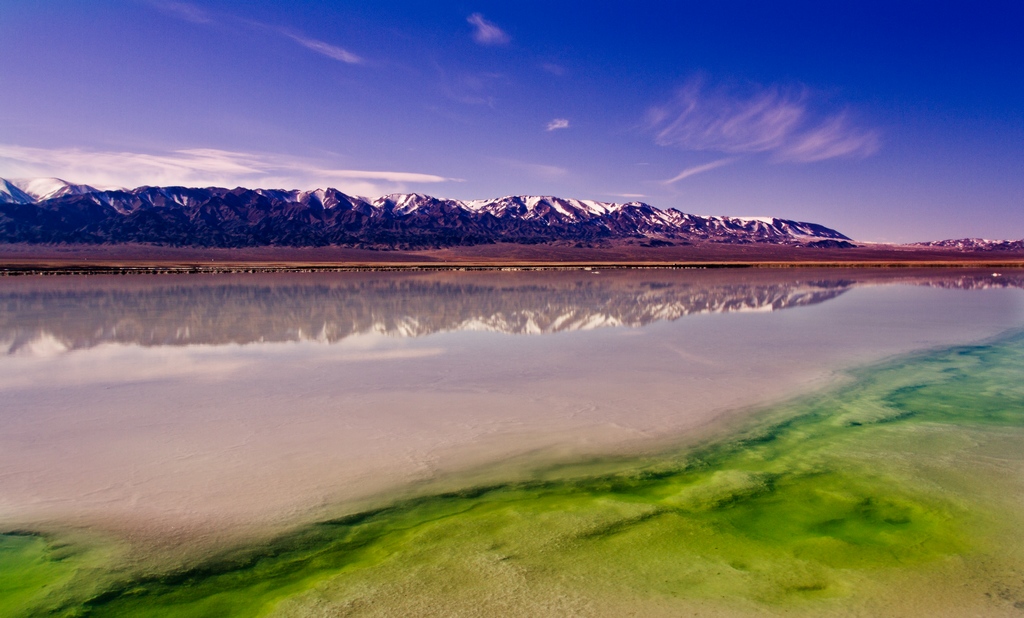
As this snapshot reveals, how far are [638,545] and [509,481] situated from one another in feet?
4.80

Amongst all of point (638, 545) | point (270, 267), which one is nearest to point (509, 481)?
point (638, 545)

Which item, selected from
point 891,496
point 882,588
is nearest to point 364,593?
point 882,588

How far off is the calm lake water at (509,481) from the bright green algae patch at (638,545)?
2 centimetres

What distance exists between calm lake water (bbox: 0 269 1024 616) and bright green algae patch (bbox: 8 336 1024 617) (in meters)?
0.02

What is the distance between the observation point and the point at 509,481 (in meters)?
5.35

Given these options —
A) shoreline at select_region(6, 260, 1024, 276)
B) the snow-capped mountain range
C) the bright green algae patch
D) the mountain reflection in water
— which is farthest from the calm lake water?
the snow-capped mountain range

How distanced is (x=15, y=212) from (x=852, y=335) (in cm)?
16259

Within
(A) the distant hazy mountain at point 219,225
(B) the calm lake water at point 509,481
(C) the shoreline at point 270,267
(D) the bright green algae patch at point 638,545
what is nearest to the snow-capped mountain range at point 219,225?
(A) the distant hazy mountain at point 219,225

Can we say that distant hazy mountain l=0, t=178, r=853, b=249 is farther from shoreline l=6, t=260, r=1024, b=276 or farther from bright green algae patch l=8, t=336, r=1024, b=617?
bright green algae patch l=8, t=336, r=1024, b=617

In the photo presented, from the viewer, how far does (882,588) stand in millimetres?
3637

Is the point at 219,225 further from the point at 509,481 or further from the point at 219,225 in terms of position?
the point at 509,481

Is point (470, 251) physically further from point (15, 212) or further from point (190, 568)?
point (190, 568)

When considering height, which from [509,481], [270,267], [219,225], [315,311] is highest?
[219,225]

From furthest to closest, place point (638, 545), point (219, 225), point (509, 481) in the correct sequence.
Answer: point (219, 225) → point (509, 481) → point (638, 545)
